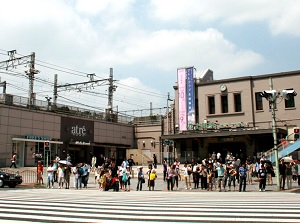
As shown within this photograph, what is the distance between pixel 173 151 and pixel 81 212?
1479 inches

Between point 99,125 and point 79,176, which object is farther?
point 99,125

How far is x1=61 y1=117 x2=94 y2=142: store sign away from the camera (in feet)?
151

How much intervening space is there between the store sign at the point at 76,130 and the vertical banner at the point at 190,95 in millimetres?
13204

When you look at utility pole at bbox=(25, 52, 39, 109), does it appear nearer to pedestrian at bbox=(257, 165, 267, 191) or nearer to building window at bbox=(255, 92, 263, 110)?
building window at bbox=(255, 92, 263, 110)

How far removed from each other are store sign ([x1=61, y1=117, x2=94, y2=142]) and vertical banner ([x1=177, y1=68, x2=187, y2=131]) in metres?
12.2

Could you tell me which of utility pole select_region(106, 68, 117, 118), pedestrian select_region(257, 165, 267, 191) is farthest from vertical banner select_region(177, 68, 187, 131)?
pedestrian select_region(257, 165, 267, 191)

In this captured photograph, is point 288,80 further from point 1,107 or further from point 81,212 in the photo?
A: point 81,212

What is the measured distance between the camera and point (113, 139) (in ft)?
176

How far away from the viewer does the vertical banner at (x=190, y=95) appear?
1785 inches

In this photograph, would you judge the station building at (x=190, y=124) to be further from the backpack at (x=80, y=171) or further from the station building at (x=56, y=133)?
the backpack at (x=80, y=171)

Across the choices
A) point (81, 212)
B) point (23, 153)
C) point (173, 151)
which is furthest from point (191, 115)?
point (81, 212)

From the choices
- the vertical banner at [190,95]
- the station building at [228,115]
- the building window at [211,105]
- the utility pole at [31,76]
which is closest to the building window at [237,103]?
the station building at [228,115]

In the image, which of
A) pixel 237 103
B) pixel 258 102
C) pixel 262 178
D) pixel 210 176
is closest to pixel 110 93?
pixel 237 103

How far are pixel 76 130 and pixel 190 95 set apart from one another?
578 inches
